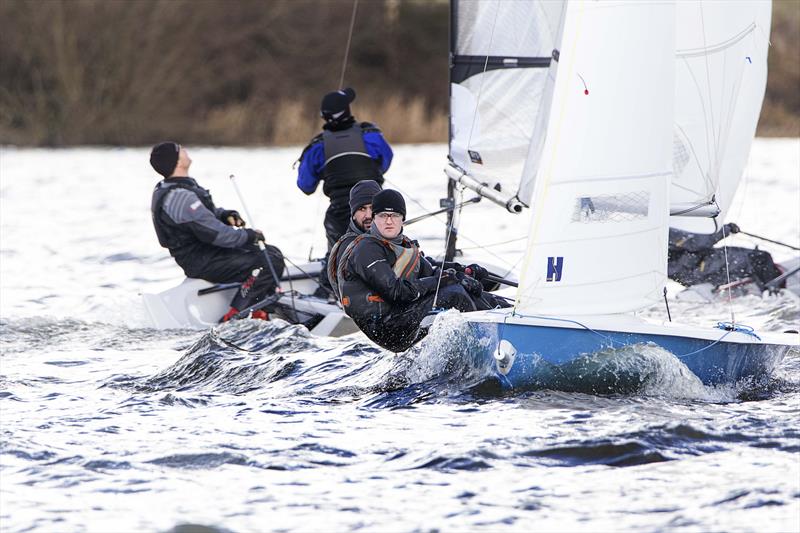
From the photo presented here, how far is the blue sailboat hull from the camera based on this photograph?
18.8 ft

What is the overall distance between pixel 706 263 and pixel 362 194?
157 inches

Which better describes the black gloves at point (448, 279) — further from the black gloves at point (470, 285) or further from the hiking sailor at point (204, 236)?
the hiking sailor at point (204, 236)

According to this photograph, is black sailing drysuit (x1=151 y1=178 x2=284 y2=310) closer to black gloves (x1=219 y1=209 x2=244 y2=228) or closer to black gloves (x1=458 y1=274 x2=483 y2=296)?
black gloves (x1=219 y1=209 x2=244 y2=228)

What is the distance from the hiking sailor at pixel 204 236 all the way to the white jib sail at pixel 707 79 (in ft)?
9.23

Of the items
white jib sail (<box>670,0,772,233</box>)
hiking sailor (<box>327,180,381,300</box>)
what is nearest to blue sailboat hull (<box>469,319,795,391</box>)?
hiking sailor (<box>327,180,381,300</box>)

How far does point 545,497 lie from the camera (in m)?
4.70

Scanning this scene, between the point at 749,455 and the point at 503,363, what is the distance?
1199mm

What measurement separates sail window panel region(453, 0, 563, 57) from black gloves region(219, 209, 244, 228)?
6.41 ft

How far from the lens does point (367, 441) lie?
17.8 ft

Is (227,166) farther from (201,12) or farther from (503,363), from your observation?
(503,363)

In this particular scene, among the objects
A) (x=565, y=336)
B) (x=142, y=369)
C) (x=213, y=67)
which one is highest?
(x=213, y=67)

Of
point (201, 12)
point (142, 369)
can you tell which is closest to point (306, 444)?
point (142, 369)

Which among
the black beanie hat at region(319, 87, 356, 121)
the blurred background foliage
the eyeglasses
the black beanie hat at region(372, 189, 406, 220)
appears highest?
the blurred background foliage

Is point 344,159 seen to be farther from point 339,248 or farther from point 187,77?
point 187,77
